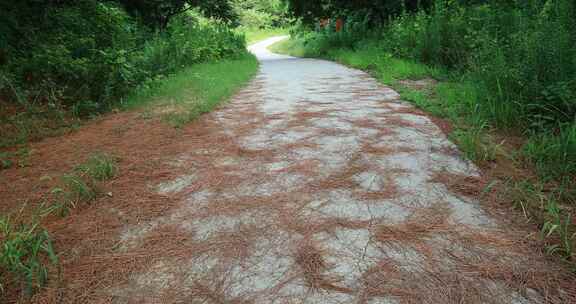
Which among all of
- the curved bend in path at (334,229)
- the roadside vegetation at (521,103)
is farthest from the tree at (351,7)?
the curved bend in path at (334,229)

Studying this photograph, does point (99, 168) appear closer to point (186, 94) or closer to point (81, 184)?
point (81, 184)

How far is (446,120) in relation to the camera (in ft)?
11.0

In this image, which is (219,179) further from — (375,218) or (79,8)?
(79,8)

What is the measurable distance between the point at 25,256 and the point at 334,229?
1363 millimetres

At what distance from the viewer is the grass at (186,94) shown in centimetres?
387

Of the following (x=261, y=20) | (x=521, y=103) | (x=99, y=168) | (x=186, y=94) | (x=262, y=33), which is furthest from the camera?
(x=261, y=20)

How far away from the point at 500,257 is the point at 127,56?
491 cm

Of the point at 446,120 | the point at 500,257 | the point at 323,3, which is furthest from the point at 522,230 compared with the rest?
the point at 323,3

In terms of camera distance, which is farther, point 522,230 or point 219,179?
point 219,179

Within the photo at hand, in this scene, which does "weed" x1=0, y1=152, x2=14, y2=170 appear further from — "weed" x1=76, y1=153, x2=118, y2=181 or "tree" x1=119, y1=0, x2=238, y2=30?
"tree" x1=119, y1=0, x2=238, y2=30

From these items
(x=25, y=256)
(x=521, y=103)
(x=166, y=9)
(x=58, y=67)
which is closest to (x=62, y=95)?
(x=58, y=67)

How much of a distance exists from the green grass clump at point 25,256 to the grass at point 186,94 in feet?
6.23

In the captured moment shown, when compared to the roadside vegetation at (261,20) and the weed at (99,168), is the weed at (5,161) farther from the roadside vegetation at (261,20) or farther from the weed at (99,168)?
the roadside vegetation at (261,20)

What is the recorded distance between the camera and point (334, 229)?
164 cm
